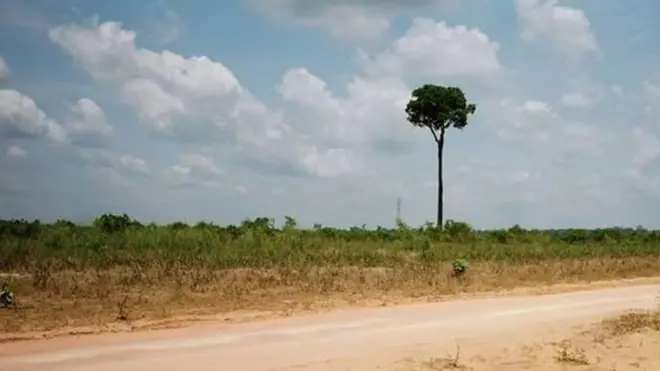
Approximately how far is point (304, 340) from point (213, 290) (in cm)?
608

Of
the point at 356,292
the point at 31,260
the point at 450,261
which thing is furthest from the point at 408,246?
the point at 31,260

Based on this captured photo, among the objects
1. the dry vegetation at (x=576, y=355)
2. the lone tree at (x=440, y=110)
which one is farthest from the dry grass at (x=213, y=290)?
the lone tree at (x=440, y=110)

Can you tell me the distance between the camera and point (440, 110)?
49.2 m

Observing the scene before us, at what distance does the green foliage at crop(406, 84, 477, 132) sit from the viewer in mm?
49219

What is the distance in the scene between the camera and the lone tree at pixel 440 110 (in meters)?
49.2

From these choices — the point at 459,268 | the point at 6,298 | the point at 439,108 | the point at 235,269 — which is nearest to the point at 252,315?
the point at 6,298

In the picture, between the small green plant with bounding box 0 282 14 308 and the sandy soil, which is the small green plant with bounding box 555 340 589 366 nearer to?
the sandy soil

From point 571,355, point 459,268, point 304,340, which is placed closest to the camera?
point 571,355

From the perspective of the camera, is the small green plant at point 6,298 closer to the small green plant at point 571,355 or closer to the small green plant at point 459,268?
the small green plant at point 571,355

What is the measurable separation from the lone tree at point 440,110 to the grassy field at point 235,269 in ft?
39.3

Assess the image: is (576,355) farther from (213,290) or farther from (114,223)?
(114,223)

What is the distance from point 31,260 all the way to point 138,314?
8.16m

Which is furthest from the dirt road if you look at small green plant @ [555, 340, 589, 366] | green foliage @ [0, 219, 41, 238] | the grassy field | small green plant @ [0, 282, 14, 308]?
green foliage @ [0, 219, 41, 238]

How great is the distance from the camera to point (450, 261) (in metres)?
27.8
